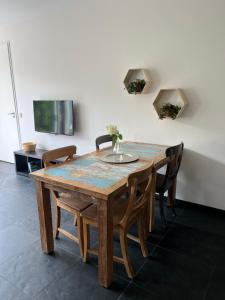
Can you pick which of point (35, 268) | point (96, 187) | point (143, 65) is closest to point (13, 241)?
point (35, 268)

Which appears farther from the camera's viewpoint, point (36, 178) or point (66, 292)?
point (36, 178)

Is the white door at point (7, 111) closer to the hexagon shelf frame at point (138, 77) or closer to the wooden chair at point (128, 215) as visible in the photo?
the hexagon shelf frame at point (138, 77)

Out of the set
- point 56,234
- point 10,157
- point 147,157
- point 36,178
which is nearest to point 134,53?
point 147,157

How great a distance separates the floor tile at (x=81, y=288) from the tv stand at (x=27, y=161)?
2216mm

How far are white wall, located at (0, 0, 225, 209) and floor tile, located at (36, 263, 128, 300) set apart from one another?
1.54 m

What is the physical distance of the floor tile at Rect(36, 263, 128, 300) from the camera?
1.62 meters

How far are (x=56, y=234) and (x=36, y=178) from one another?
0.74 m

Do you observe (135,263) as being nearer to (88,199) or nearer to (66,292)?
(66,292)

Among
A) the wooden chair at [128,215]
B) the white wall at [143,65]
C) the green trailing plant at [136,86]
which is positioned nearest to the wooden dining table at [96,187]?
the wooden chair at [128,215]

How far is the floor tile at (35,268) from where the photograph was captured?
1.73 meters

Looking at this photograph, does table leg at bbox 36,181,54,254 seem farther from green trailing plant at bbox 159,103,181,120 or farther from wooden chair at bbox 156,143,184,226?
green trailing plant at bbox 159,103,181,120

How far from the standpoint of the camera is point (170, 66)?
8.60 feet

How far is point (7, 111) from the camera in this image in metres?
4.37

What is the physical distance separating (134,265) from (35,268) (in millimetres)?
819
